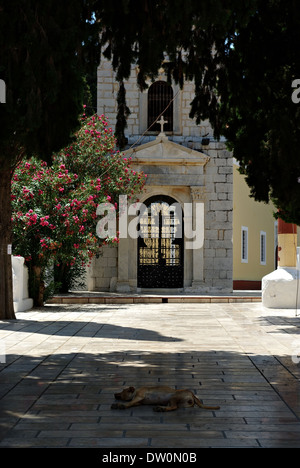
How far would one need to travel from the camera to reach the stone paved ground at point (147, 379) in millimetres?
4305

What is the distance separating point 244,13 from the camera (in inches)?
251

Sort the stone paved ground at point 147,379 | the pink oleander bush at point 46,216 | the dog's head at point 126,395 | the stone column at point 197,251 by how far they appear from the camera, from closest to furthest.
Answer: the stone paved ground at point 147,379
the dog's head at point 126,395
the pink oleander bush at point 46,216
the stone column at point 197,251

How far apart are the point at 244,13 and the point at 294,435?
388 centimetres

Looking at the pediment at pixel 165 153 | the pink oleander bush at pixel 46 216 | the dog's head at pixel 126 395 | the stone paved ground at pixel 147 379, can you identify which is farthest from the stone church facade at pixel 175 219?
the dog's head at pixel 126 395

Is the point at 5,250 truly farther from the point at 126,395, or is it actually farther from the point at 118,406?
the point at 118,406

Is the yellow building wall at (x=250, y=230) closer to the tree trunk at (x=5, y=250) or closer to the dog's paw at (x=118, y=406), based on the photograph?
the tree trunk at (x=5, y=250)

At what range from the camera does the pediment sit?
21188 millimetres

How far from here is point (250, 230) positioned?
2684 cm

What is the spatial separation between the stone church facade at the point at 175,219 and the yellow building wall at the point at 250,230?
9.64ft

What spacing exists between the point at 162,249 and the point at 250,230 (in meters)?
6.33

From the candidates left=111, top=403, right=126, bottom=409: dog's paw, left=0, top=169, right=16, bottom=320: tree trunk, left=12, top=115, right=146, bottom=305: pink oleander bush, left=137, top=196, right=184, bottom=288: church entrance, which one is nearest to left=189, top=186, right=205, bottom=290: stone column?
left=137, top=196, right=184, bottom=288: church entrance

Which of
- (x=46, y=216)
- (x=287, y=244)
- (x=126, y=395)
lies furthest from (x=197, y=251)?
(x=126, y=395)
